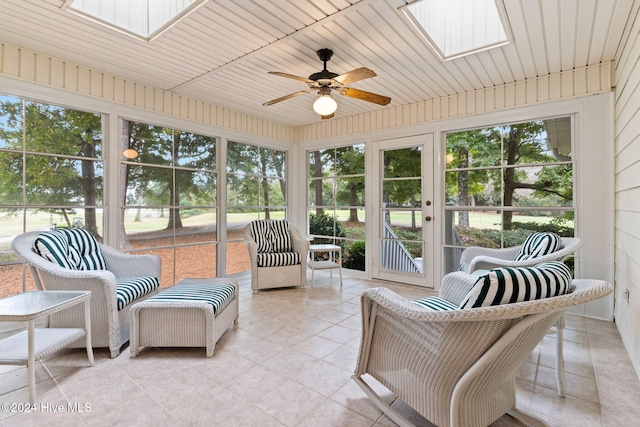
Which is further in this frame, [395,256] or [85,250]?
[395,256]

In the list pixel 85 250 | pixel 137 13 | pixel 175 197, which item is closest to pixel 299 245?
pixel 175 197

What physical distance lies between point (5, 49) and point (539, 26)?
14.7 ft

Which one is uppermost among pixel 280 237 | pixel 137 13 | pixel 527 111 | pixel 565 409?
pixel 137 13

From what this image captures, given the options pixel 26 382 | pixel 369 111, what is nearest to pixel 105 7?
pixel 26 382

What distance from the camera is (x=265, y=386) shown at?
192 centimetres

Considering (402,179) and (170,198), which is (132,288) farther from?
(402,179)

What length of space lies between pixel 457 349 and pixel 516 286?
345 mm

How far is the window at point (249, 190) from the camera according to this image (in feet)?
15.6

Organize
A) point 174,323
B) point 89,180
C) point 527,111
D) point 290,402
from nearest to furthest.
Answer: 1. point 290,402
2. point 174,323
3. point 89,180
4. point 527,111

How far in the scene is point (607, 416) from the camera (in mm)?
1658

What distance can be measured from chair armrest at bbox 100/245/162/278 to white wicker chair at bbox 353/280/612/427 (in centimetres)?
229

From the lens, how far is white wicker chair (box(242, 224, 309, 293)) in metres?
4.07

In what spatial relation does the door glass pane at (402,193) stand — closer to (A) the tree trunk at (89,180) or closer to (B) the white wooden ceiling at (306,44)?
(B) the white wooden ceiling at (306,44)

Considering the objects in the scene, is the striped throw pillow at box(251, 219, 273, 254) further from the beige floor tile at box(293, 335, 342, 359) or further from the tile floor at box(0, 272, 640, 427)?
the beige floor tile at box(293, 335, 342, 359)
